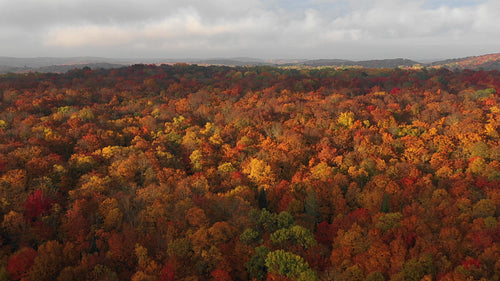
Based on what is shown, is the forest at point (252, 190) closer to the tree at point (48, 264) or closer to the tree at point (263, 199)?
the tree at point (48, 264)

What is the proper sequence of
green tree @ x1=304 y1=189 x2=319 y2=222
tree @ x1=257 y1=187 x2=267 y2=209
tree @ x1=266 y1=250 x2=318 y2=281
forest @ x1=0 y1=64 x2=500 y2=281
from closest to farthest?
tree @ x1=266 y1=250 x2=318 y2=281 < forest @ x1=0 y1=64 x2=500 y2=281 < green tree @ x1=304 y1=189 x2=319 y2=222 < tree @ x1=257 y1=187 x2=267 y2=209

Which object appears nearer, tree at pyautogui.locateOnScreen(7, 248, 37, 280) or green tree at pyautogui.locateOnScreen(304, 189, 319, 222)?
tree at pyautogui.locateOnScreen(7, 248, 37, 280)

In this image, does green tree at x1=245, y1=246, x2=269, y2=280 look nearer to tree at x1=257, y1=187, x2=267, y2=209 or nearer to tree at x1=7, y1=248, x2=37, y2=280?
tree at x1=257, y1=187, x2=267, y2=209

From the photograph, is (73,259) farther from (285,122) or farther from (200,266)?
(285,122)

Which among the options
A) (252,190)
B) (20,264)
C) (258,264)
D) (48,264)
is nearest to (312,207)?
(252,190)

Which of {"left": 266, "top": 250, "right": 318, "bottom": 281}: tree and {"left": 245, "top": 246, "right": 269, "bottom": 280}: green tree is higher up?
{"left": 266, "top": 250, "right": 318, "bottom": 281}: tree

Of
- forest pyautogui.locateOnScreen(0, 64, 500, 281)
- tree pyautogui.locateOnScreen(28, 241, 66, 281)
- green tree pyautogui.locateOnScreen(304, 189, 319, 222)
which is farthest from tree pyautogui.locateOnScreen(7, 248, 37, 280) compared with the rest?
green tree pyautogui.locateOnScreen(304, 189, 319, 222)

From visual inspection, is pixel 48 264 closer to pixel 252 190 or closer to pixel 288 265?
pixel 288 265

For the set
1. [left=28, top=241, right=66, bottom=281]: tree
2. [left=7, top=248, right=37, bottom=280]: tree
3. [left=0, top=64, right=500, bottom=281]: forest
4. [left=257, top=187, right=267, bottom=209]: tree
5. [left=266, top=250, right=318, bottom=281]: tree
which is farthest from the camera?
[left=257, top=187, right=267, bottom=209]: tree

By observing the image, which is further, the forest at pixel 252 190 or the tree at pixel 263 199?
the tree at pixel 263 199

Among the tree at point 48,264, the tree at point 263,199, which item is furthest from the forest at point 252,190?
the tree at point 263,199
